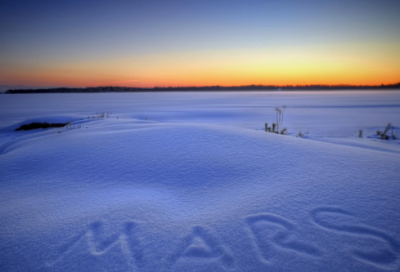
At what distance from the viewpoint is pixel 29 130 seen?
24.3 feet

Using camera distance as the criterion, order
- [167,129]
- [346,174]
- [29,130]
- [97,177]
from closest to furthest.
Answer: [346,174], [97,177], [167,129], [29,130]

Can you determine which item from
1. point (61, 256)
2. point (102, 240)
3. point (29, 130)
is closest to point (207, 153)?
point (102, 240)

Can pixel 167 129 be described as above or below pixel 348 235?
above

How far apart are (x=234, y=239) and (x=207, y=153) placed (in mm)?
1397

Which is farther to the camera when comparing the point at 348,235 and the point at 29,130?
the point at 29,130

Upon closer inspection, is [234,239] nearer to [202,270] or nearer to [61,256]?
[202,270]

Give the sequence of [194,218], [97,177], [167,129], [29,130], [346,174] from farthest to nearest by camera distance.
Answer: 1. [29,130]
2. [167,129]
3. [97,177]
4. [346,174]
5. [194,218]

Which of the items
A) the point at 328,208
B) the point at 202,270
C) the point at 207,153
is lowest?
the point at 202,270

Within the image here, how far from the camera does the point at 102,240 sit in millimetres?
1347

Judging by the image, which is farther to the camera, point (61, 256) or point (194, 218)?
point (194, 218)

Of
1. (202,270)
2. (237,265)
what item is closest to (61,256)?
(202,270)

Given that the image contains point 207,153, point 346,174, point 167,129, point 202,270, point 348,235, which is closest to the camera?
point 202,270

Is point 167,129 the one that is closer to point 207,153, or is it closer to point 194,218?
point 207,153

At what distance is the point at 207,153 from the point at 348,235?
164cm
